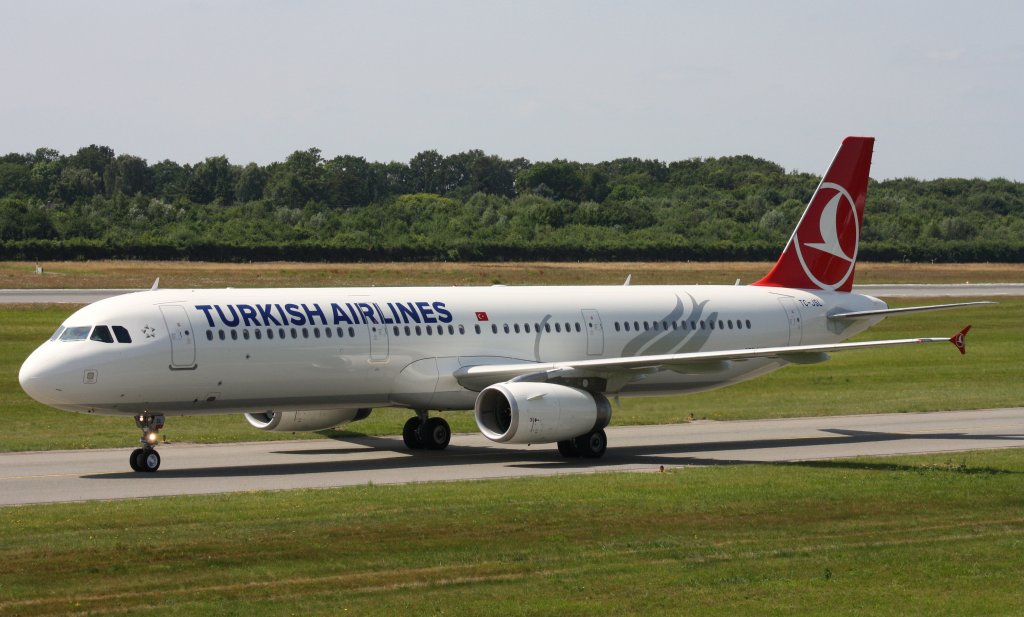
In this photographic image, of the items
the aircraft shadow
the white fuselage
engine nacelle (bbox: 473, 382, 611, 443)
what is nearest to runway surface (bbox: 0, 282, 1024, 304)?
the aircraft shadow

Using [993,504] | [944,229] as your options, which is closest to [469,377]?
[993,504]

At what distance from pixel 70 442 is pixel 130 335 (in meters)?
7.06

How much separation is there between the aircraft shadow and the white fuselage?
1.29m

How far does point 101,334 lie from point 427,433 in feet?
27.6

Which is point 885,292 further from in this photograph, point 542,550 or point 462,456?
point 542,550

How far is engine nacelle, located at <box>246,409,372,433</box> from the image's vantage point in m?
34.0

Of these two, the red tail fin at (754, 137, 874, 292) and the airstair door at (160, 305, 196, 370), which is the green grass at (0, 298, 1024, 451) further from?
the airstair door at (160, 305, 196, 370)

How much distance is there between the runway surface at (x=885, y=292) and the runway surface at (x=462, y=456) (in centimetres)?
3952

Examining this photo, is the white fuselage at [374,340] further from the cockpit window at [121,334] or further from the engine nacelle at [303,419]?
the engine nacelle at [303,419]

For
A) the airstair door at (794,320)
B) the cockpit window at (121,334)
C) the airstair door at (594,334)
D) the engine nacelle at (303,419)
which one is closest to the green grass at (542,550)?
the cockpit window at (121,334)

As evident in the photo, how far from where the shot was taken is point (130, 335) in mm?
28547

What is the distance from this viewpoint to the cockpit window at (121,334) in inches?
1120

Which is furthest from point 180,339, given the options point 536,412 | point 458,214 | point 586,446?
point 458,214

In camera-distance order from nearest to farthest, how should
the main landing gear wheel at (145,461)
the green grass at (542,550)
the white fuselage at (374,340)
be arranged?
1. the green grass at (542,550)
2. the white fuselage at (374,340)
3. the main landing gear wheel at (145,461)
